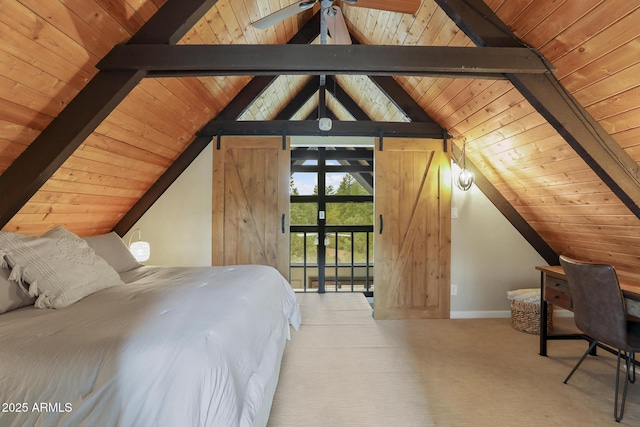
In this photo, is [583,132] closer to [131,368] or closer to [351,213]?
[131,368]

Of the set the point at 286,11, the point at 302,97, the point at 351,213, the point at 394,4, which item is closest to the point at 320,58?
the point at 286,11

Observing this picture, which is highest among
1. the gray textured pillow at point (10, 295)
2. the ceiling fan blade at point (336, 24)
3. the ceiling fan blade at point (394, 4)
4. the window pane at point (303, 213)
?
the ceiling fan blade at point (336, 24)

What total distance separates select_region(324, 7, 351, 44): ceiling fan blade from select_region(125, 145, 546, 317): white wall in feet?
6.59

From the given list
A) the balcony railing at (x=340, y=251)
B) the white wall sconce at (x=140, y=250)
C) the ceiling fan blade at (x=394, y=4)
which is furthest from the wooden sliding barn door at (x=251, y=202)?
the ceiling fan blade at (x=394, y=4)

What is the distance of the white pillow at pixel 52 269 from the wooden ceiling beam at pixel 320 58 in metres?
1.14

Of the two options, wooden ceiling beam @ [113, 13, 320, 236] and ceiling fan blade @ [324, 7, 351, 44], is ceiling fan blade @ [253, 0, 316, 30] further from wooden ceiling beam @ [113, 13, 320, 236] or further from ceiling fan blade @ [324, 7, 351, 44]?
wooden ceiling beam @ [113, 13, 320, 236]

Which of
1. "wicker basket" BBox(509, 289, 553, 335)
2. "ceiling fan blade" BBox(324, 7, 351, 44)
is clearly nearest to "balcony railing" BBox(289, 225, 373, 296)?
"wicker basket" BBox(509, 289, 553, 335)

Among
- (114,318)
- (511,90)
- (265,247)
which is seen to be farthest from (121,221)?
(511,90)

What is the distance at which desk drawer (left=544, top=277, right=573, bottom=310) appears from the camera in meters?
2.32

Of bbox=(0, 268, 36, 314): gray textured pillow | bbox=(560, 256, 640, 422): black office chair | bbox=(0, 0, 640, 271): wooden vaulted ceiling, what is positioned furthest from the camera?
bbox=(560, 256, 640, 422): black office chair

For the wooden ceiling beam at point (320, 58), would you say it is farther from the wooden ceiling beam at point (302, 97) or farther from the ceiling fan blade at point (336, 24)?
the wooden ceiling beam at point (302, 97)

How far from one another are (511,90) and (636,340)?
5.86 feet

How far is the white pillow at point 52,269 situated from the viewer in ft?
5.13

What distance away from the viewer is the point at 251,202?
347cm
